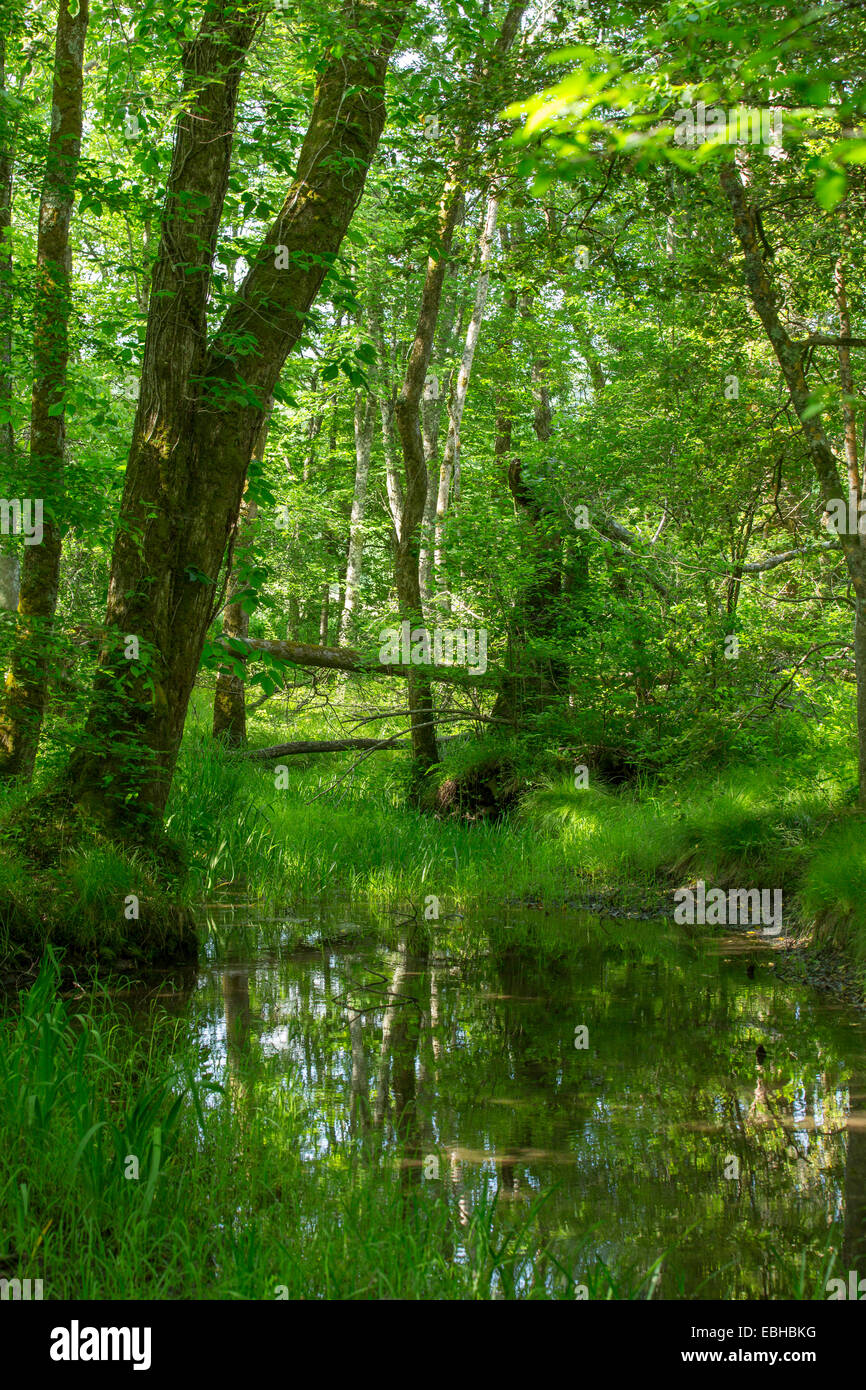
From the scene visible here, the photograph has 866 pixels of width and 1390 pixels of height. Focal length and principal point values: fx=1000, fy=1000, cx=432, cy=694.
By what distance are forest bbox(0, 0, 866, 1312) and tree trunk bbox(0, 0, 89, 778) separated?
49mm

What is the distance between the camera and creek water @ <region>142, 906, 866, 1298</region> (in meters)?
3.03

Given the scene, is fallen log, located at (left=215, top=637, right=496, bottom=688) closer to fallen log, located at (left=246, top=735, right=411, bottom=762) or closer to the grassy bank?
fallen log, located at (left=246, top=735, right=411, bottom=762)

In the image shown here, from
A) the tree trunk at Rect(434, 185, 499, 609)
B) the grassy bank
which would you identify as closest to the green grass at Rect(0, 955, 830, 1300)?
the grassy bank

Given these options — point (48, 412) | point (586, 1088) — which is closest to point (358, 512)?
point (48, 412)

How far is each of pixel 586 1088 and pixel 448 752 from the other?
9740mm

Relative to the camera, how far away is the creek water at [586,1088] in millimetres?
3030

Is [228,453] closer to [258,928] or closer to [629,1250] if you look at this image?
[258,928]

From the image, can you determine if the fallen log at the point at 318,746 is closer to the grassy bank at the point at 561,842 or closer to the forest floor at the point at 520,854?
the forest floor at the point at 520,854

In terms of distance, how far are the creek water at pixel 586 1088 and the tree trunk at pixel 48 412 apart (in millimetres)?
2062

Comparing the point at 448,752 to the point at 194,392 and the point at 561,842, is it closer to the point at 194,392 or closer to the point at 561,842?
the point at 561,842

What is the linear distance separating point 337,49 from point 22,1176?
5480 millimetres

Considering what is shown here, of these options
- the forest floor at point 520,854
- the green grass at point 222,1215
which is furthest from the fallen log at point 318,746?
the green grass at point 222,1215

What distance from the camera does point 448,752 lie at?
13945 mm

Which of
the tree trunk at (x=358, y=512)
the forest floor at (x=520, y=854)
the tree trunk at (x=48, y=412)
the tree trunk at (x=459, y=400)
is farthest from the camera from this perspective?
the tree trunk at (x=358, y=512)
